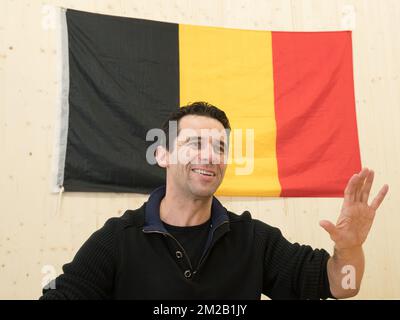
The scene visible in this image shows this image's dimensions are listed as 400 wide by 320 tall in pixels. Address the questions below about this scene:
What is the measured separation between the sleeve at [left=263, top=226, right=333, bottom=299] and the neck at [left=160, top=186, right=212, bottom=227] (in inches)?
10.5

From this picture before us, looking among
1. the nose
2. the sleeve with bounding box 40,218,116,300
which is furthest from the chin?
the sleeve with bounding box 40,218,116,300

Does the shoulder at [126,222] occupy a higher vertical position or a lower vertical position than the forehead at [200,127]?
lower

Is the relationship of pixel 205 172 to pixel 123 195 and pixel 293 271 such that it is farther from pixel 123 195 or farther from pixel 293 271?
pixel 123 195

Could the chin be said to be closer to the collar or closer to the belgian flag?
the collar

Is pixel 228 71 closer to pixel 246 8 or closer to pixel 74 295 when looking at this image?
pixel 246 8

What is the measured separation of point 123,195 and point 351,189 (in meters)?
1.68

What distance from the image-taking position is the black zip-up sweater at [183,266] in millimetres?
1302

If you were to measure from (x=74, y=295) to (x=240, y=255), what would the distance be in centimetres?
57

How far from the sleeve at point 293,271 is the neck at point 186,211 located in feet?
0.87

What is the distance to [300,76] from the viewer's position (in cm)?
292

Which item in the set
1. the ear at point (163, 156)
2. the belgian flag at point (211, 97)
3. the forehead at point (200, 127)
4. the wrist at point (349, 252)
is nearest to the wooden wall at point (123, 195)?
the belgian flag at point (211, 97)

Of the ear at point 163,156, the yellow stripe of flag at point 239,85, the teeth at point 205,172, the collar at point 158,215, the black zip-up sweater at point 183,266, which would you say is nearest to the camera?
the black zip-up sweater at point 183,266

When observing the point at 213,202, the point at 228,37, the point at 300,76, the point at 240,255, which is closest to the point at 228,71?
the point at 228,37

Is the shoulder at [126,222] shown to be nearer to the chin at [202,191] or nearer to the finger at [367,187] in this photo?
the chin at [202,191]
